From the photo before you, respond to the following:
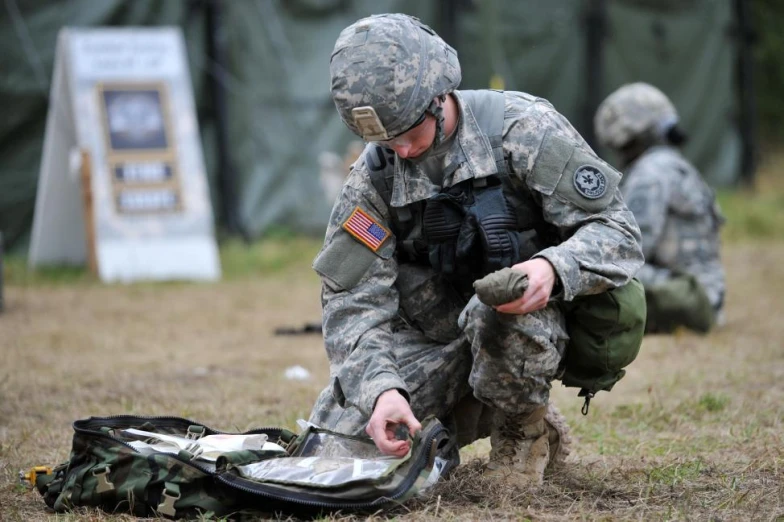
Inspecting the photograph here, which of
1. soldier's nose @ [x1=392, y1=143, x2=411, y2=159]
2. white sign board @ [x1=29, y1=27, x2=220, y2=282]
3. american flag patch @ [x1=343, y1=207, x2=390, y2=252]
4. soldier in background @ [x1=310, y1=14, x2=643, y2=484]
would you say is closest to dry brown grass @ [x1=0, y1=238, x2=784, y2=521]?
soldier in background @ [x1=310, y1=14, x2=643, y2=484]

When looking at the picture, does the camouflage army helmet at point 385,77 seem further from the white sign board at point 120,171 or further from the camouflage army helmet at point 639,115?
the white sign board at point 120,171

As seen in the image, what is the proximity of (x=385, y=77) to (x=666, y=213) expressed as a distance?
3.81 metres

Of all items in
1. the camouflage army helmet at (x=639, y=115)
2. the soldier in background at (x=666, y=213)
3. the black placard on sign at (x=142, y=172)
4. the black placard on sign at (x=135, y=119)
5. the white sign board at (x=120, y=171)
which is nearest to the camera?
the soldier in background at (x=666, y=213)

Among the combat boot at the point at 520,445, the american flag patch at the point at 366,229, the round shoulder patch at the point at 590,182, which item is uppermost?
the round shoulder patch at the point at 590,182

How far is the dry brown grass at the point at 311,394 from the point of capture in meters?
2.91

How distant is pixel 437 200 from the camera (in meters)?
2.97

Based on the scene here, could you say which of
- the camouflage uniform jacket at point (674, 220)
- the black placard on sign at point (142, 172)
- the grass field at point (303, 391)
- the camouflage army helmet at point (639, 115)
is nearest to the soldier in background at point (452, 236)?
the grass field at point (303, 391)

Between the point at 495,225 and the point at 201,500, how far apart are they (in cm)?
102

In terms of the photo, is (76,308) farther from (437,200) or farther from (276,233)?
(437,200)

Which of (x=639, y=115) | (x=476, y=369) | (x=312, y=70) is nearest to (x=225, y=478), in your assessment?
(x=476, y=369)

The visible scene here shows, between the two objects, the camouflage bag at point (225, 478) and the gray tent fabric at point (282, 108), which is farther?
the gray tent fabric at point (282, 108)

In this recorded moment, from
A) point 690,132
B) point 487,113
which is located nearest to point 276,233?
point 690,132

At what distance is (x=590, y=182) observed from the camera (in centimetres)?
293

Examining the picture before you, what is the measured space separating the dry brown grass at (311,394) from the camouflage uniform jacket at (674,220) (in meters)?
0.37
